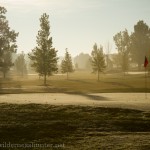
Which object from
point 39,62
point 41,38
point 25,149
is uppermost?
point 41,38

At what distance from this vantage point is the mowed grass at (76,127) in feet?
39.1

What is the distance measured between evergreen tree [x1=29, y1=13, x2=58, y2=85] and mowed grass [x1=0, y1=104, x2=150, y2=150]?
1662 inches

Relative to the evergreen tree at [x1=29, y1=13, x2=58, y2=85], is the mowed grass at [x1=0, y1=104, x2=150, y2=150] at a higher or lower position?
lower

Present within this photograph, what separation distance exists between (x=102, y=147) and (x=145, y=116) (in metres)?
6.48

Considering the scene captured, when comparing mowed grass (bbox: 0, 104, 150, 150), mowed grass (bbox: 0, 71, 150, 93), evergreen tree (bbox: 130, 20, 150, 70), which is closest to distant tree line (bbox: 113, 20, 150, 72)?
evergreen tree (bbox: 130, 20, 150, 70)

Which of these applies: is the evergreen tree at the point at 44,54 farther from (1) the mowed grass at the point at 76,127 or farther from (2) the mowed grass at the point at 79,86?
(1) the mowed grass at the point at 76,127

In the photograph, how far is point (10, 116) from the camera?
17500mm

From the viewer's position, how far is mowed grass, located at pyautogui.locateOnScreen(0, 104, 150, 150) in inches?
469

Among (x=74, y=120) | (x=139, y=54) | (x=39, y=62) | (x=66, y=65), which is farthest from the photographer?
(x=139, y=54)

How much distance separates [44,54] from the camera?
63.3 m

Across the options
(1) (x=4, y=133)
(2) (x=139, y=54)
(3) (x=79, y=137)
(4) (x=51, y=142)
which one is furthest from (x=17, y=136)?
(2) (x=139, y=54)

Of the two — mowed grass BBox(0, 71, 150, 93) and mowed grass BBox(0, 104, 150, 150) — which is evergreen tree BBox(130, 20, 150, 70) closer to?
mowed grass BBox(0, 71, 150, 93)

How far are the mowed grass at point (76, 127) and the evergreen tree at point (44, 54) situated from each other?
1662 inches

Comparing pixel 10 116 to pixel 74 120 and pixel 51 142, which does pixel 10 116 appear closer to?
pixel 74 120
